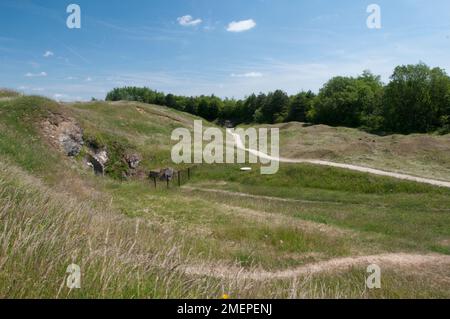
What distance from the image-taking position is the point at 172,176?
36438 mm

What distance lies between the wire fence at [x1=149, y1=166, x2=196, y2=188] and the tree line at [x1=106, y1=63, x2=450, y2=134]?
47.4 metres

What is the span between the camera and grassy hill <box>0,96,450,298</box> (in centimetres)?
388

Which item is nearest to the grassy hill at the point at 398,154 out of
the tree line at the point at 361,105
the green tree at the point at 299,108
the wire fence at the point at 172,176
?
the wire fence at the point at 172,176

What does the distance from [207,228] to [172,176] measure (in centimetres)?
2252

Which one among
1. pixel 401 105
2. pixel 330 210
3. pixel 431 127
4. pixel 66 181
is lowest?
pixel 330 210

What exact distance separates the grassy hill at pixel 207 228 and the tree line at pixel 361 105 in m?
27.2

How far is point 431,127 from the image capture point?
213 feet

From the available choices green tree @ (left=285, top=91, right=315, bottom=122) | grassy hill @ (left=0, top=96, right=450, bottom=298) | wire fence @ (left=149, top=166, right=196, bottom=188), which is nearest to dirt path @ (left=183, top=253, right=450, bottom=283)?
grassy hill @ (left=0, top=96, right=450, bottom=298)

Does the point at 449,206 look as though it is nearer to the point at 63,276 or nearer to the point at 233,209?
the point at 233,209

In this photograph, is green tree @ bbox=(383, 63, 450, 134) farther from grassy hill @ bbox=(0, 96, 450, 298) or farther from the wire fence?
the wire fence

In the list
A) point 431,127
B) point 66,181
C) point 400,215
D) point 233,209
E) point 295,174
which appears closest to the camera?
point 66,181

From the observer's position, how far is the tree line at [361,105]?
66.1 m
